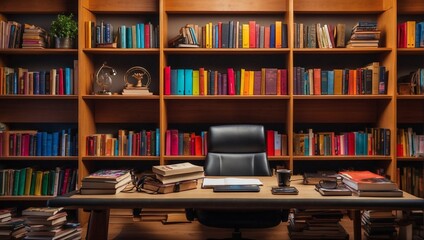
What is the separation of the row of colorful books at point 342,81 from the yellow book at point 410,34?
325 mm

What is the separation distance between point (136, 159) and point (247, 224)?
63.1 inches

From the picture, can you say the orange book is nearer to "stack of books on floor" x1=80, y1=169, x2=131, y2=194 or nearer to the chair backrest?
the chair backrest

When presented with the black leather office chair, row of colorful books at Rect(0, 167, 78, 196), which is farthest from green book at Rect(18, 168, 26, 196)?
the black leather office chair

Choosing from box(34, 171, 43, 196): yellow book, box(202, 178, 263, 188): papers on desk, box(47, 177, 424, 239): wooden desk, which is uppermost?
box(202, 178, 263, 188): papers on desk

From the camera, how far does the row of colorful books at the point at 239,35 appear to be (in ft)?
12.6

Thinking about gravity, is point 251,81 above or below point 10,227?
above

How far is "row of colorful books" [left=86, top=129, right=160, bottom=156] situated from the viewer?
3859 mm

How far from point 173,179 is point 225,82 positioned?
1841mm

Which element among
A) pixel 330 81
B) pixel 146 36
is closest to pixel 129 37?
pixel 146 36

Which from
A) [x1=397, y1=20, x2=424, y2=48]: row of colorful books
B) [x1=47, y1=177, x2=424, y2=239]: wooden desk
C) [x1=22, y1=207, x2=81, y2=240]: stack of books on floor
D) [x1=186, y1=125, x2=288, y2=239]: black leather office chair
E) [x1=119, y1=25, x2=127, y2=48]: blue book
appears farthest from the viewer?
[x1=119, y1=25, x2=127, y2=48]: blue book

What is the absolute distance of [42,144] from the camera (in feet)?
12.7

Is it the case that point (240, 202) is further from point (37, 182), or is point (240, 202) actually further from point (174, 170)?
point (37, 182)

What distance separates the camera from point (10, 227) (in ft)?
11.1

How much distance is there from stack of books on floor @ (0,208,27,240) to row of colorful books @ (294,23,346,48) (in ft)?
9.40
